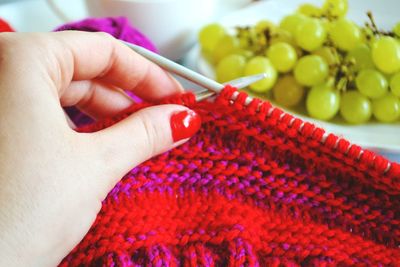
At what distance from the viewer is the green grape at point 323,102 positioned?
731mm

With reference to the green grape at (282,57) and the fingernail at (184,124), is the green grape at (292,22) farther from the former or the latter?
the fingernail at (184,124)

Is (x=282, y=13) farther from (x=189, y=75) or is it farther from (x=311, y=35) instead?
(x=189, y=75)

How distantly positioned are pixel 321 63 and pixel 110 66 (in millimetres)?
375

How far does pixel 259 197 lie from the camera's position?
534mm

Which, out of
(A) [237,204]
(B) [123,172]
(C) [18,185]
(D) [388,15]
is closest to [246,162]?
(A) [237,204]

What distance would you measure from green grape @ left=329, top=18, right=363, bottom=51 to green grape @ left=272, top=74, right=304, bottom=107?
102 millimetres

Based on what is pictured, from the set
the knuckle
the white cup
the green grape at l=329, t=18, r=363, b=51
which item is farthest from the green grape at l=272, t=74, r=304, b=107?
the knuckle

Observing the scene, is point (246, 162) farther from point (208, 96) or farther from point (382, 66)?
point (382, 66)

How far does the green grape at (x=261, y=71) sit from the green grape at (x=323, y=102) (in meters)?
0.07

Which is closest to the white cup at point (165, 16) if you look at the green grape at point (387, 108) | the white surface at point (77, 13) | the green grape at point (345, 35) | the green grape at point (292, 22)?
the white surface at point (77, 13)

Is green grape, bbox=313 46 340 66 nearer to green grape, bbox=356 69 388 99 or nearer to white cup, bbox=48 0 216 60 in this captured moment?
green grape, bbox=356 69 388 99

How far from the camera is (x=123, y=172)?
1.51ft

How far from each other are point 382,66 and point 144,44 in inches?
15.5

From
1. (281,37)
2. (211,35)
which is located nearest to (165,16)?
(211,35)
